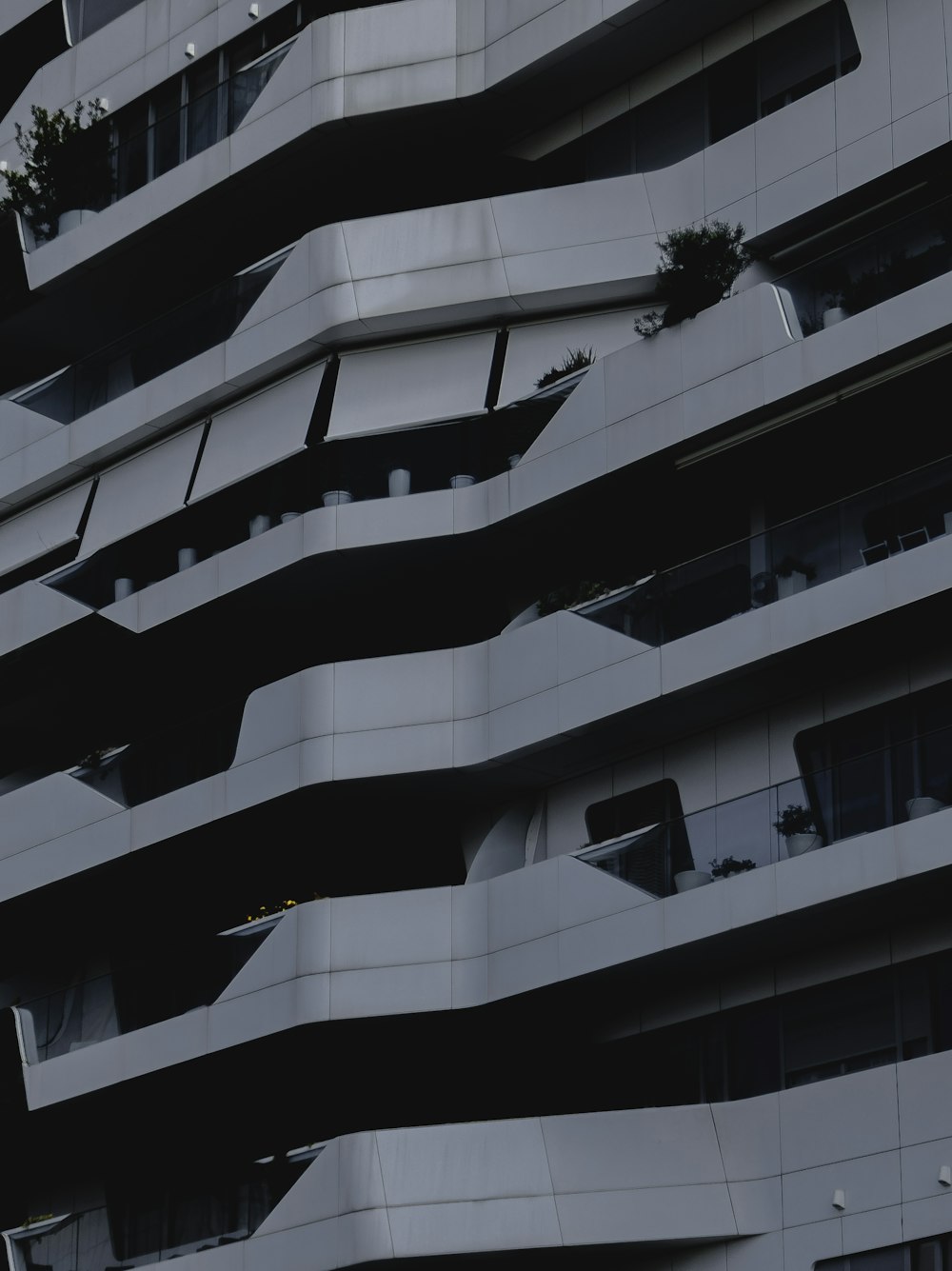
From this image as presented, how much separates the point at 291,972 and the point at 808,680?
21.9 feet

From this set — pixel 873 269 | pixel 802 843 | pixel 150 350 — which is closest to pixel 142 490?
pixel 150 350

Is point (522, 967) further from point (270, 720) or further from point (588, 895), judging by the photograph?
point (270, 720)

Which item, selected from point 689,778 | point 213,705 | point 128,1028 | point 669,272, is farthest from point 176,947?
point 669,272

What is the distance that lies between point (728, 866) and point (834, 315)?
5999 millimetres

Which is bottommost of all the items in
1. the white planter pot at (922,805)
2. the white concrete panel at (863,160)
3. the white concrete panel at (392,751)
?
the white planter pot at (922,805)

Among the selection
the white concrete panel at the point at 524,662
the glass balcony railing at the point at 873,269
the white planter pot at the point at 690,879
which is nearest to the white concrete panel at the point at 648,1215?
the white planter pot at the point at 690,879

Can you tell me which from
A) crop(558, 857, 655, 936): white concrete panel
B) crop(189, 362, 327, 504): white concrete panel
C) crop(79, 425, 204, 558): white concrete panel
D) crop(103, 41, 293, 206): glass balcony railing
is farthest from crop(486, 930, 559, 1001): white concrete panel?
crop(103, 41, 293, 206): glass balcony railing

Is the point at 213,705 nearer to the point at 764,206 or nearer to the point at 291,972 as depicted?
the point at 291,972

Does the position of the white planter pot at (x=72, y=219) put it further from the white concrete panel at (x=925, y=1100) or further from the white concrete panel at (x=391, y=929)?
the white concrete panel at (x=925, y=1100)

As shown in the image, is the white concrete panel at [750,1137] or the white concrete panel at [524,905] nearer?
the white concrete panel at [750,1137]

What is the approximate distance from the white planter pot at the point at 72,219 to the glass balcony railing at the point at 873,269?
1184 centimetres

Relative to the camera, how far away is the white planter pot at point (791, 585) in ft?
85.0

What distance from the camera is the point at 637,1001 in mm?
27281

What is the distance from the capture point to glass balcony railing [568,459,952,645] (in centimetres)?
2522
